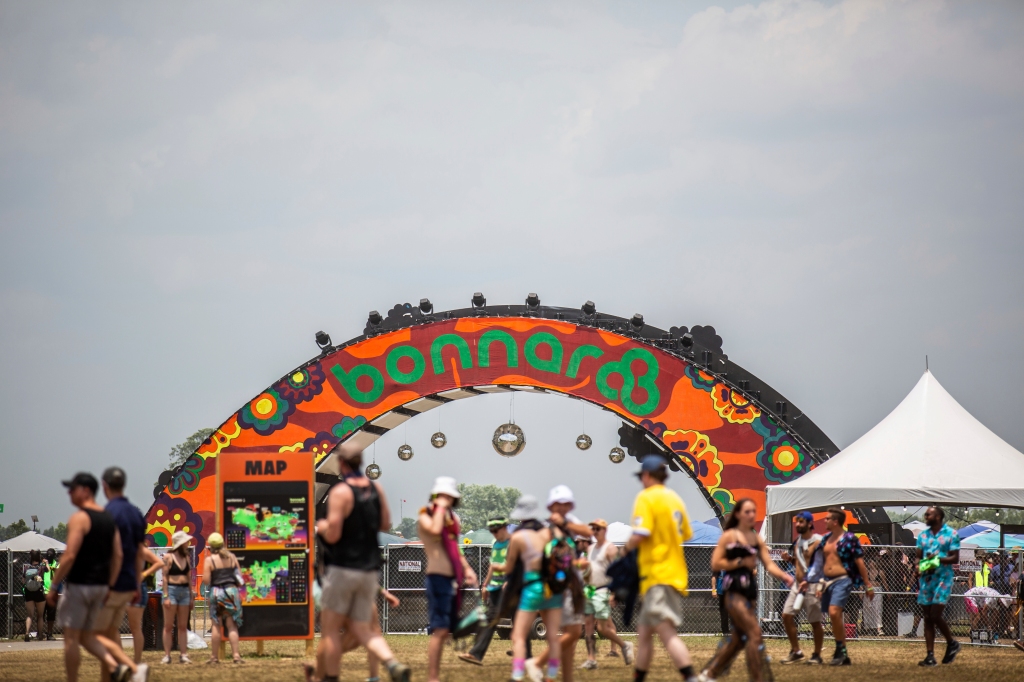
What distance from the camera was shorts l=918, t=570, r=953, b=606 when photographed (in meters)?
14.8

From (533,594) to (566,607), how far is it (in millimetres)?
785

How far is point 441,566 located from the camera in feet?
34.6

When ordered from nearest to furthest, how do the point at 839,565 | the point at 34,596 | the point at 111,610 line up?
1. the point at 111,610
2. the point at 839,565
3. the point at 34,596

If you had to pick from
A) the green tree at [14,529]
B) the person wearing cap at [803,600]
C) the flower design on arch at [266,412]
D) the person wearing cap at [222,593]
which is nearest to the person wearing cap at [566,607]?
the person wearing cap at [803,600]

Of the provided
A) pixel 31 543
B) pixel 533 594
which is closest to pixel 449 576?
pixel 533 594

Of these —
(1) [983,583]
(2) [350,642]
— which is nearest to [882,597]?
(1) [983,583]

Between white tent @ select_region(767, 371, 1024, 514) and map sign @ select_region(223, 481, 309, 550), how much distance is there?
24.3ft

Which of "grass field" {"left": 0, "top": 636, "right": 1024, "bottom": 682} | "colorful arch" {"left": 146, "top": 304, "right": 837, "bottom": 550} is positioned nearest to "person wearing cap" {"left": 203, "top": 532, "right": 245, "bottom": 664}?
"grass field" {"left": 0, "top": 636, "right": 1024, "bottom": 682}

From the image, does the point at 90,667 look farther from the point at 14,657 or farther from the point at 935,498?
the point at 935,498

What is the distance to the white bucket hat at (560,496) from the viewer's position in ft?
35.0

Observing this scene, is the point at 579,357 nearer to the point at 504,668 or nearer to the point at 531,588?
the point at 504,668

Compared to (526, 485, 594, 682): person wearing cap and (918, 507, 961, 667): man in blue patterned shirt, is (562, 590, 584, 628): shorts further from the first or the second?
(918, 507, 961, 667): man in blue patterned shirt

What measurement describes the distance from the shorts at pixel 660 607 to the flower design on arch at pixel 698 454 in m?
12.8

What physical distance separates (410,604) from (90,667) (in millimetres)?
8148
